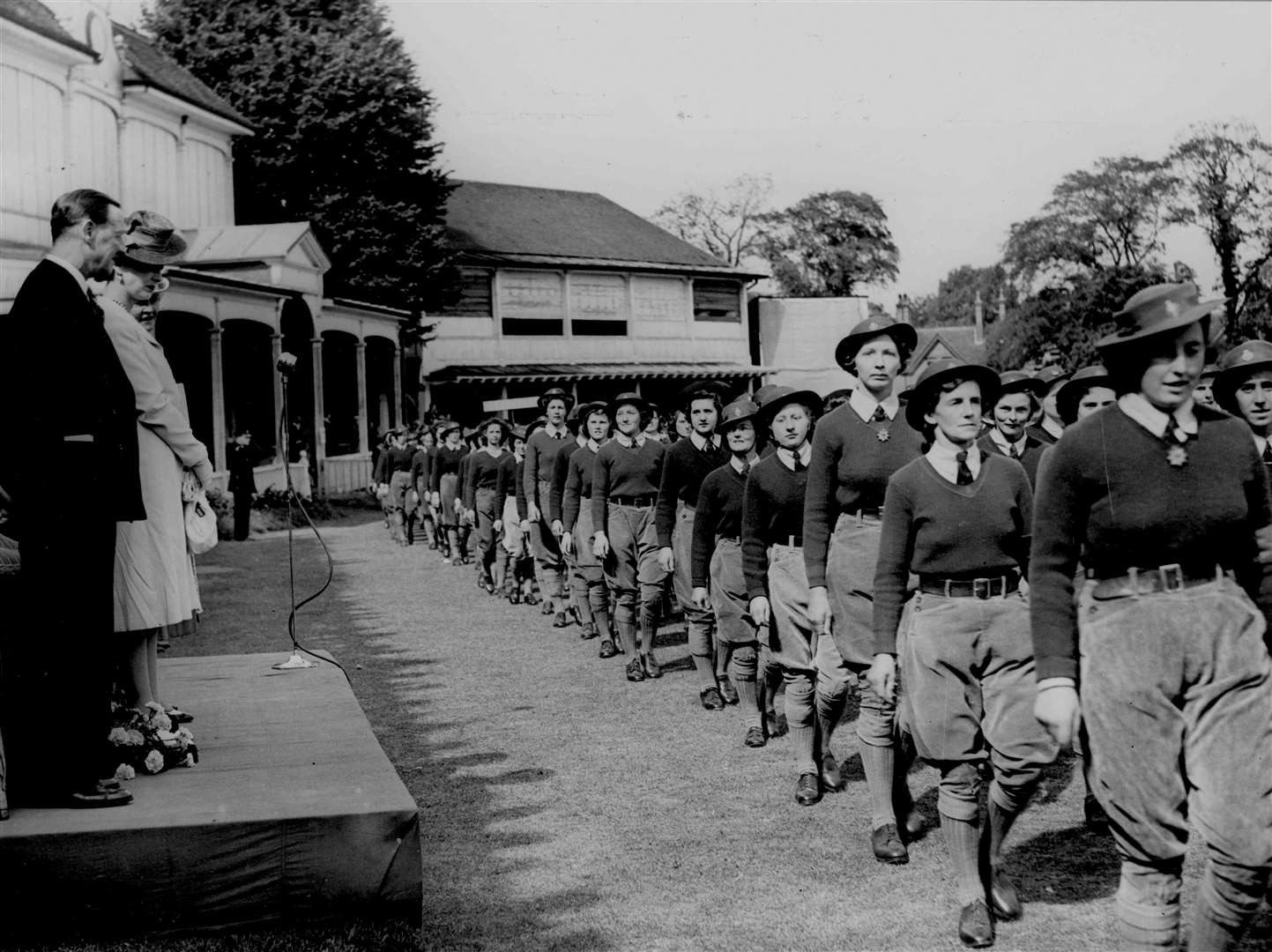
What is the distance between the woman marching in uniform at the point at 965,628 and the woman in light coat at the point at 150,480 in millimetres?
2818

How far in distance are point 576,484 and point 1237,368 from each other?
6110mm

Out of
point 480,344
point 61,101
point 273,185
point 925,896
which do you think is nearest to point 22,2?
point 61,101

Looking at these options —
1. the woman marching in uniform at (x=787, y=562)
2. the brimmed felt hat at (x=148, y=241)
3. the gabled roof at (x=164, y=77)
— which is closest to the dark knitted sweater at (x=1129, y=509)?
the woman marching in uniform at (x=787, y=562)

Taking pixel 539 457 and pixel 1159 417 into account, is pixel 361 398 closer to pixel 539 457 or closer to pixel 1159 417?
pixel 539 457

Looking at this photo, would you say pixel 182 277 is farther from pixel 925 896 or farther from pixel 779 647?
pixel 925 896

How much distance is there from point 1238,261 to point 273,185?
90.2 ft

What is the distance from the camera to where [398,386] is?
106 ft

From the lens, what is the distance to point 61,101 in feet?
72.7

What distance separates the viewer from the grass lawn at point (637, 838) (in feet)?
14.9

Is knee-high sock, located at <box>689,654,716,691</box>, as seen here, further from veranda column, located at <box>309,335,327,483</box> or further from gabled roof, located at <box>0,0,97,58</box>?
veranda column, located at <box>309,335,327,483</box>

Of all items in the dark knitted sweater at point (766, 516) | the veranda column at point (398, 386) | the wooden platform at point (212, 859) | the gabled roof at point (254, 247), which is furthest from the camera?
the veranda column at point (398, 386)

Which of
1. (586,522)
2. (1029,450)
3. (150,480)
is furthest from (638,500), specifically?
(150,480)

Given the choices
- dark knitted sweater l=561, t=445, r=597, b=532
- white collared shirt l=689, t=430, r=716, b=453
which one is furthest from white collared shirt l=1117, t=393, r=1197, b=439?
dark knitted sweater l=561, t=445, r=597, b=532

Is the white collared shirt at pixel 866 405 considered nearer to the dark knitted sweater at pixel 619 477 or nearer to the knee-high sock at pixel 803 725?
the knee-high sock at pixel 803 725
